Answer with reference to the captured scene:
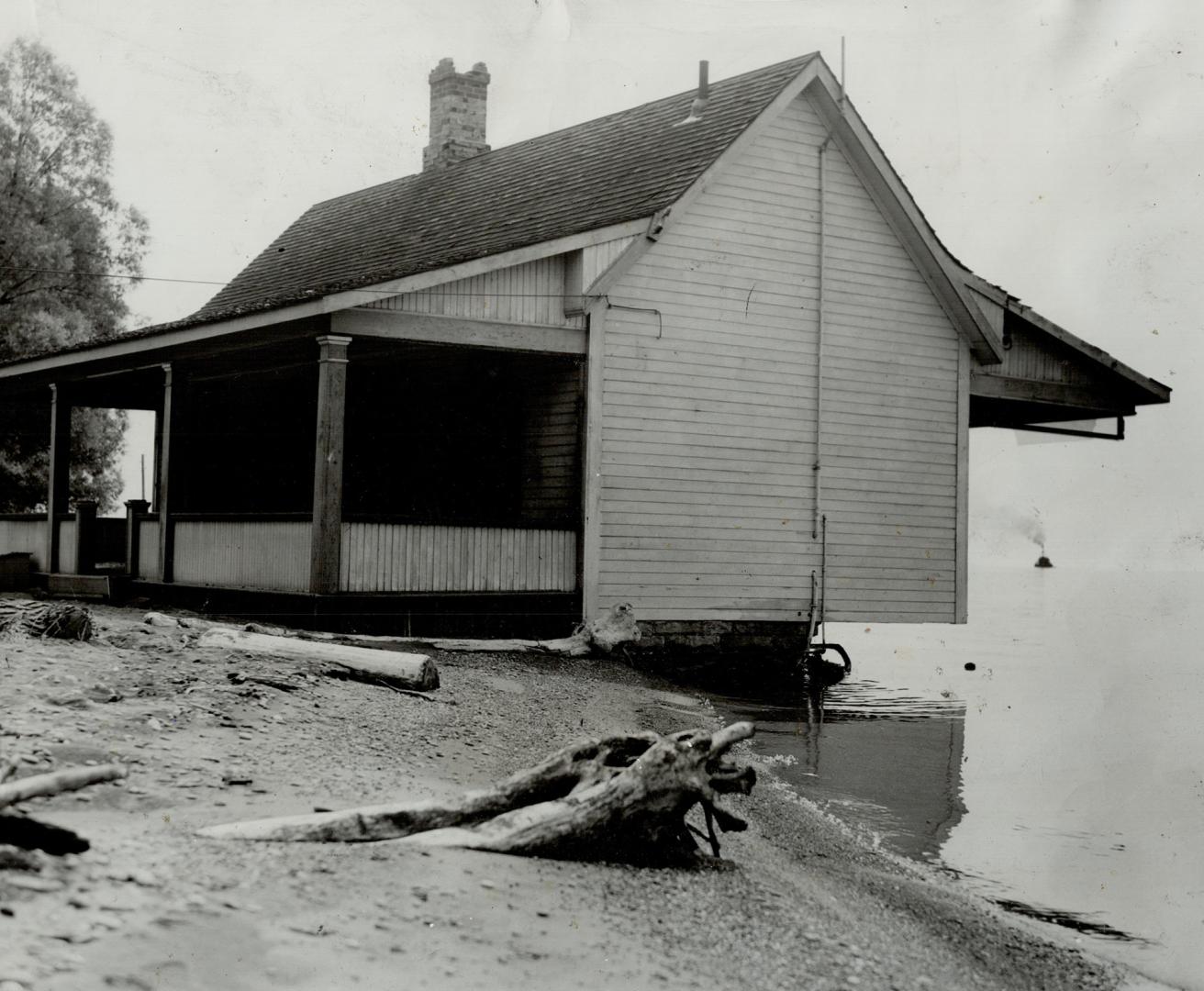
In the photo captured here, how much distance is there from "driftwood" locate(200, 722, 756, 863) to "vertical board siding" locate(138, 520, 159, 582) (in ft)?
38.7

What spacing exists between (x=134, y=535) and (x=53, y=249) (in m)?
17.8

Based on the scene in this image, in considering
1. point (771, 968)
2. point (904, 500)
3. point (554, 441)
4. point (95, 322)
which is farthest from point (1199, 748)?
point (95, 322)

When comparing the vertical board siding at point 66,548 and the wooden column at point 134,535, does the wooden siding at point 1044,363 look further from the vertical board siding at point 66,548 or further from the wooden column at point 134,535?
the vertical board siding at point 66,548

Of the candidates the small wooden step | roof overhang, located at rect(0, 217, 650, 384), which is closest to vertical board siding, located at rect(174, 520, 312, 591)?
the small wooden step

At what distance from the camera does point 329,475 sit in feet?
45.5

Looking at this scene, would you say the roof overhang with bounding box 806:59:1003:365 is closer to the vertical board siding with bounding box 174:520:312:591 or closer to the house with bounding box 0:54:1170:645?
the house with bounding box 0:54:1170:645

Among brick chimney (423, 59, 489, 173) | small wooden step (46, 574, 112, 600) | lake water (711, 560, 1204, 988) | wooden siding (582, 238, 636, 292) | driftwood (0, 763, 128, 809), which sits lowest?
lake water (711, 560, 1204, 988)

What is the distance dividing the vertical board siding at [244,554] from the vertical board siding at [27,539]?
3.90m

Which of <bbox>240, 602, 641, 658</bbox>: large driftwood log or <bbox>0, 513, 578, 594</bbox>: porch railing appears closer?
<bbox>240, 602, 641, 658</bbox>: large driftwood log

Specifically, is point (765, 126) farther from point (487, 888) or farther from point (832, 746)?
point (487, 888)

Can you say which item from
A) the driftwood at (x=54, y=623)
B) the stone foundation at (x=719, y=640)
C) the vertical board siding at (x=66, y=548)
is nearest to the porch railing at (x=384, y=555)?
the stone foundation at (x=719, y=640)

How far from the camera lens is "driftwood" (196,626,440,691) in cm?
1048

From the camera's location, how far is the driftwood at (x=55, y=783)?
5.18m

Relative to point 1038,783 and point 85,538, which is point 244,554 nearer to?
point 85,538
